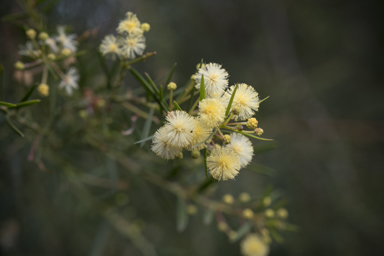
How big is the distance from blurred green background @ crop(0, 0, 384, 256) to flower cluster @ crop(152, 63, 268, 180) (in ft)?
1.82

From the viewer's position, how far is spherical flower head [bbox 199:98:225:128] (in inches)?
25.7

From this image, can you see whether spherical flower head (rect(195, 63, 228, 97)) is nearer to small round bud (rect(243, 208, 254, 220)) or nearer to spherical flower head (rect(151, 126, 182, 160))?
spherical flower head (rect(151, 126, 182, 160))

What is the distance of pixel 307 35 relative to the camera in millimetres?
3318

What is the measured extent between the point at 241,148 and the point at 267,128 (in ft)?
6.73

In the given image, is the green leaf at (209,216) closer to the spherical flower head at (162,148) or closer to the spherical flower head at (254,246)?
the spherical flower head at (254,246)

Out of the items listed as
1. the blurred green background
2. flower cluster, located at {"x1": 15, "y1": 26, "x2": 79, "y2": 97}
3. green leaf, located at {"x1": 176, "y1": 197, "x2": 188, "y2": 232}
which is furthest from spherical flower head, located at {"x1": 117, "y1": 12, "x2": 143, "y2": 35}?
green leaf, located at {"x1": 176, "y1": 197, "x2": 188, "y2": 232}

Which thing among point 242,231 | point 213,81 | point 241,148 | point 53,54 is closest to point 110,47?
point 53,54

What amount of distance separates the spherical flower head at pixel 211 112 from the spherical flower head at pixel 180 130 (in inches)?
1.3

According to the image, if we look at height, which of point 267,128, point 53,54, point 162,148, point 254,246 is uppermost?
point 267,128

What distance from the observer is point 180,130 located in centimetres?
66

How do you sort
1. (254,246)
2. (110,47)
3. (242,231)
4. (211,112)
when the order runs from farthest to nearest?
(254,246) < (242,231) < (110,47) < (211,112)

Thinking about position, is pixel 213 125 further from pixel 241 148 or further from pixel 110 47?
pixel 110 47

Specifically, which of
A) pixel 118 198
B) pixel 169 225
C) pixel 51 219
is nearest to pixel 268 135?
pixel 169 225

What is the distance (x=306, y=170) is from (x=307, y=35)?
1611mm
